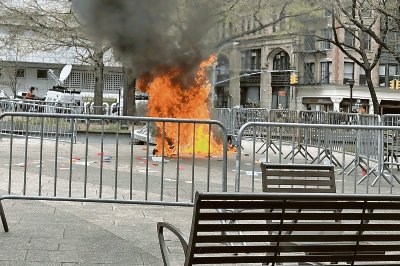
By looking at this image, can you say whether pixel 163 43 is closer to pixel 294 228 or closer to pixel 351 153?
pixel 351 153

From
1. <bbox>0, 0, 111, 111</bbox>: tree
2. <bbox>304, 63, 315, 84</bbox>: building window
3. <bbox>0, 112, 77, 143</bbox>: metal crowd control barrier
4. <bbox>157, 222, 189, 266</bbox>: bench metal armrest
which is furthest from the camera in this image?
<bbox>304, 63, 315, 84</bbox>: building window

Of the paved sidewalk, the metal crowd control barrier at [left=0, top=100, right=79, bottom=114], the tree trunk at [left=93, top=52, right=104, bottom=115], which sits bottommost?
the paved sidewalk

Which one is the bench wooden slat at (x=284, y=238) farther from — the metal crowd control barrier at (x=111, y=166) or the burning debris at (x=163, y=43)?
the burning debris at (x=163, y=43)

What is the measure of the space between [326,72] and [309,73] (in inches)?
69.7

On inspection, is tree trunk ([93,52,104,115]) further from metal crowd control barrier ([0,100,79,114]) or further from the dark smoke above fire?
the dark smoke above fire

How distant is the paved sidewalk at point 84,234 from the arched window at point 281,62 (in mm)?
43315

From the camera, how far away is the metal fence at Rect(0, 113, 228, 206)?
7671 mm

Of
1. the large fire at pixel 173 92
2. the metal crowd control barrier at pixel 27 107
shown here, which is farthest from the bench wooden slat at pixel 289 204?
the metal crowd control barrier at pixel 27 107

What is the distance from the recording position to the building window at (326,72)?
5997 cm

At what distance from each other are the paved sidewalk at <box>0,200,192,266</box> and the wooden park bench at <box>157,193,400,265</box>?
210 centimetres

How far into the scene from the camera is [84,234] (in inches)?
257

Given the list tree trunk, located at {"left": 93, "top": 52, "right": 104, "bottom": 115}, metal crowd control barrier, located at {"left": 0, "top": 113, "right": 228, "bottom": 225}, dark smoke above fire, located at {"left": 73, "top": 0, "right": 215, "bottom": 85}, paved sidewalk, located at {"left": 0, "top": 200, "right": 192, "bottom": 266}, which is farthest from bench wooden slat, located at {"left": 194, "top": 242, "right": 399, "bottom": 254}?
tree trunk, located at {"left": 93, "top": 52, "right": 104, "bottom": 115}

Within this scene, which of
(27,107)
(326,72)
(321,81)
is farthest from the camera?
(321,81)

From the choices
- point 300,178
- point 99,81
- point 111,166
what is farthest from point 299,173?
point 99,81
